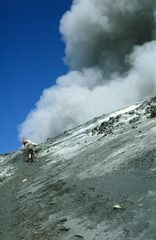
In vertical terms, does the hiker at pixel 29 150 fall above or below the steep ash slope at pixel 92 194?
above

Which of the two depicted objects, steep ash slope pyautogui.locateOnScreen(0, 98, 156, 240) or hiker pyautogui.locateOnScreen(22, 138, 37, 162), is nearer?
steep ash slope pyautogui.locateOnScreen(0, 98, 156, 240)

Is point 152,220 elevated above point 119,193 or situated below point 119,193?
below

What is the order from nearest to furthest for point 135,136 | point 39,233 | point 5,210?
point 39,233 < point 5,210 < point 135,136

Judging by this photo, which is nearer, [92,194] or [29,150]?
[92,194]

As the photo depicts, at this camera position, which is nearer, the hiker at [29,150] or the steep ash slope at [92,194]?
the steep ash slope at [92,194]

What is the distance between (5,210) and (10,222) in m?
2.81

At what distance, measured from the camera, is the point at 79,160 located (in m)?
23.5

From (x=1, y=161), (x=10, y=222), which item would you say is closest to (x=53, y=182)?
(x=10, y=222)

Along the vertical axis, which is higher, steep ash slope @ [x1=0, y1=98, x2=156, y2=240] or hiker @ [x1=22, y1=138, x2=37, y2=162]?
hiker @ [x1=22, y1=138, x2=37, y2=162]

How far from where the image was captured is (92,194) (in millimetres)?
Answer: 15164

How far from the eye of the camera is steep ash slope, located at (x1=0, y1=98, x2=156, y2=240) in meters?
11.6

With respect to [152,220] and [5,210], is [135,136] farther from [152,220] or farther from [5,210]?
[152,220]

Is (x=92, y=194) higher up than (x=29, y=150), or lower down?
lower down

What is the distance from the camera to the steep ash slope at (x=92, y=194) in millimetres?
11633
